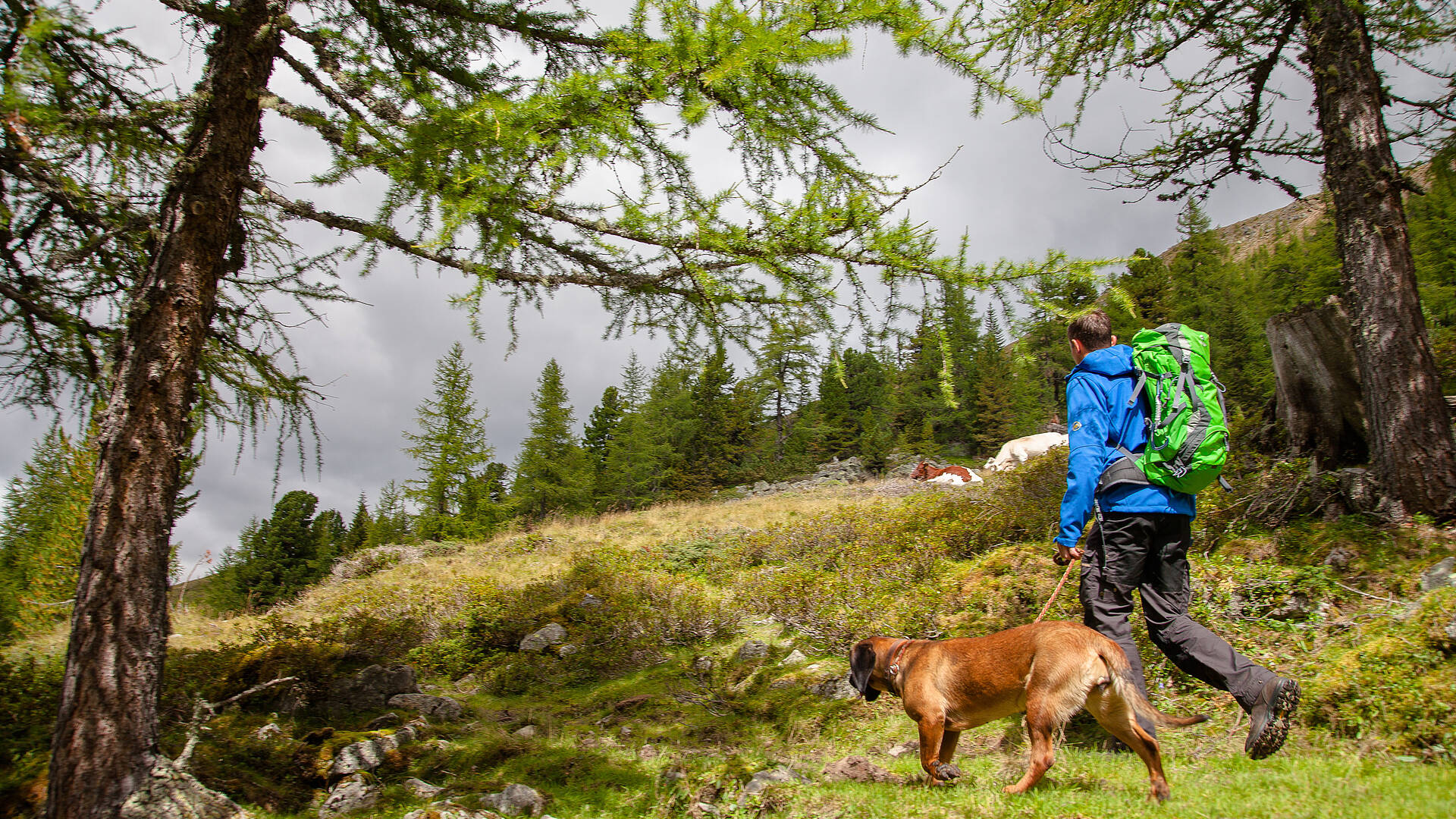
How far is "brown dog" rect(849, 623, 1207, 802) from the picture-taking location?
2680 millimetres

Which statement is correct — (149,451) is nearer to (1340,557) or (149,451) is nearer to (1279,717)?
(1279,717)

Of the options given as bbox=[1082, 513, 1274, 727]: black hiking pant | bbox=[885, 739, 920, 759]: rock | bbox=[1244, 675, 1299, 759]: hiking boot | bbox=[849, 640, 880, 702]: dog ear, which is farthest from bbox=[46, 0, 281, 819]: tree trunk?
bbox=[1244, 675, 1299, 759]: hiking boot

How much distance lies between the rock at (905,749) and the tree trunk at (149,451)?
4397 mm

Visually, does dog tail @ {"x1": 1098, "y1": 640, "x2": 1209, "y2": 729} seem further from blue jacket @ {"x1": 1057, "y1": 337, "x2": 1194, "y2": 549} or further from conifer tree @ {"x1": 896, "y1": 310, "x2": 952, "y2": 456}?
conifer tree @ {"x1": 896, "y1": 310, "x2": 952, "y2": 456}

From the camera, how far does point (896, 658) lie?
3682 millimetres

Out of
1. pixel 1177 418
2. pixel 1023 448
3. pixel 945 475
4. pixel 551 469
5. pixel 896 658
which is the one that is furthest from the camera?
pixel 551 469

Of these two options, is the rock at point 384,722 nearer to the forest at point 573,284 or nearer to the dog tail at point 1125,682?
the forest at point 573,284

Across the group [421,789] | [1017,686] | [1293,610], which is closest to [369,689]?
[421,789]

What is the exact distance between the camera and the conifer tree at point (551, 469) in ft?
109

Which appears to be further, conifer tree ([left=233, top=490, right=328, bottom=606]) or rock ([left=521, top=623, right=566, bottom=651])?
conifer tree ([left=233, top=490, right=328, bottom=606])

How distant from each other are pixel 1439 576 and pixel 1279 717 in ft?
9.83

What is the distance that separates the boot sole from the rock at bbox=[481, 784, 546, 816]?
381 centimetres

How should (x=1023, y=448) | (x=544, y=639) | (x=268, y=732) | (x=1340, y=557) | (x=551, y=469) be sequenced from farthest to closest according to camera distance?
(x=551, y=469) < (x=1023, y=448) < (x=544, y=639) < (x=1340, y=557) < (x=268, y=732)

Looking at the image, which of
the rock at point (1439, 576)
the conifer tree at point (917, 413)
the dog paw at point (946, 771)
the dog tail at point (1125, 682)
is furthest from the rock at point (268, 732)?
the conifer tree at point (917, 413)
